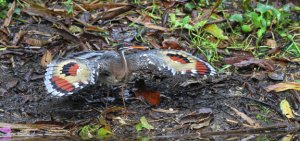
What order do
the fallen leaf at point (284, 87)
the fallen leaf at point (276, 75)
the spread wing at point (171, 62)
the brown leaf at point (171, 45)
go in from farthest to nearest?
the brown leaf at point (171, 45), the fallen leaf at point (276, 75), the fallen leaf at point (284, 87), the spread wing at point (171, 62)

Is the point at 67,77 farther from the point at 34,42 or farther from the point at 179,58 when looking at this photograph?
the point at 34,42

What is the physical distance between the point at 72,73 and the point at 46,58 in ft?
4.58

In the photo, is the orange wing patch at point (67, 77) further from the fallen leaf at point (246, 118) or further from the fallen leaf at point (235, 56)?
the fallen leaf at point (235, 56)

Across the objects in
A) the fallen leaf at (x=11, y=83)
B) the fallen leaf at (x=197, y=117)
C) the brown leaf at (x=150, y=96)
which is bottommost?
the fallen leaf at (x=197, y=117)

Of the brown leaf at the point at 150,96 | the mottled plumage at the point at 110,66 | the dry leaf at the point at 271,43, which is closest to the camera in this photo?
the mottled plumage at the point at 110,66

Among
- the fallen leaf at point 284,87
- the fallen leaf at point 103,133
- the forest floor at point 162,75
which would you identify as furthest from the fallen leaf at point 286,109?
the fallen leaf at point 103,133

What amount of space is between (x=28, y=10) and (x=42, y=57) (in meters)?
0.96

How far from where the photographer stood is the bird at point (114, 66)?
619 centimetres

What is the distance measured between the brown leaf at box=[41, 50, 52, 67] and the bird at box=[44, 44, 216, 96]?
72 cm

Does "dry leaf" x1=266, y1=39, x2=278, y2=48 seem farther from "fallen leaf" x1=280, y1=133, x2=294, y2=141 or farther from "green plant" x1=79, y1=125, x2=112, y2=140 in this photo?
"green plant" x1=79, y1=125, x2=112, y2=140

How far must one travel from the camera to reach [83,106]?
22.0 ft

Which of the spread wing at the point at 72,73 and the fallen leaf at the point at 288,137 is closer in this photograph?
the spread wing at the point at 72,73

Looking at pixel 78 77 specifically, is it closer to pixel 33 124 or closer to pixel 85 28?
pixel 33 124

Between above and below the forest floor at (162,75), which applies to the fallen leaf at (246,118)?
below
